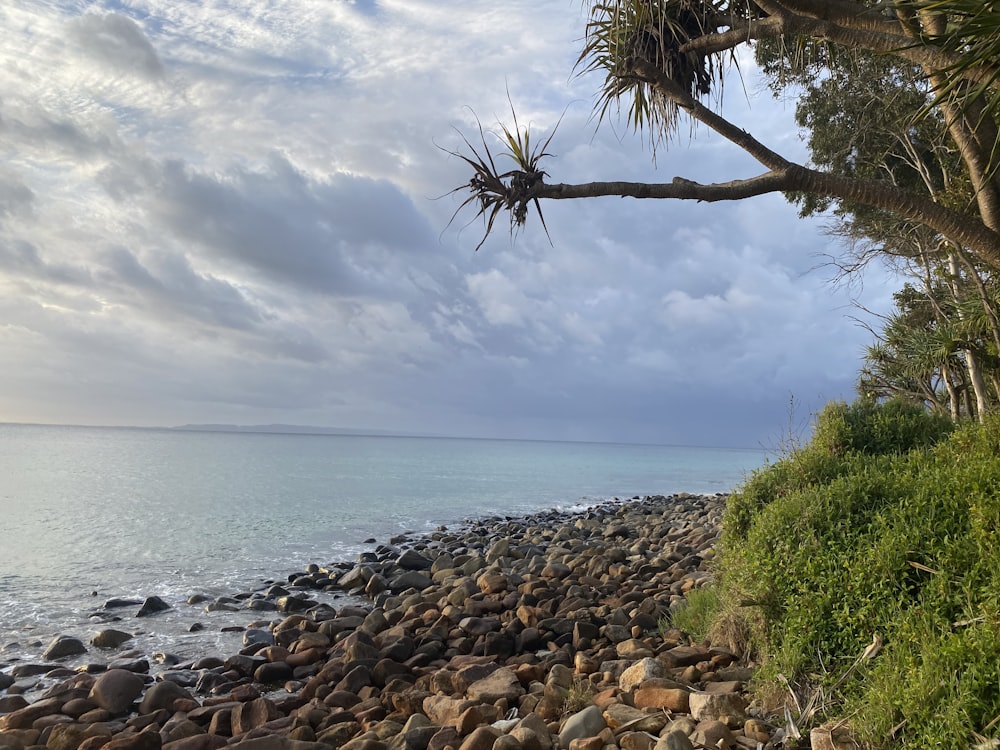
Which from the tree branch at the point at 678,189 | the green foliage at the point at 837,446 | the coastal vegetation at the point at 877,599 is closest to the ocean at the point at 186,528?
the green foliage at the point at 837,446

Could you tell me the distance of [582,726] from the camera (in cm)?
492

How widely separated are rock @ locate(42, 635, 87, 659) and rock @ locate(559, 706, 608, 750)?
7975 millimetres

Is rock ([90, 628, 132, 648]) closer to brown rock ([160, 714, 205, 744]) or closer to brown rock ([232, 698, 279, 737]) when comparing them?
brown rock ([160, 714, 205, 744])

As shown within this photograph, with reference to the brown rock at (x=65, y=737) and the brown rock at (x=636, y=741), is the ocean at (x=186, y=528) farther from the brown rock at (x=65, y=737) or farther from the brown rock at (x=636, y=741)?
the brown rock at (x=636, y=741)

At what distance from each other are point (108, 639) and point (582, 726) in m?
8.18

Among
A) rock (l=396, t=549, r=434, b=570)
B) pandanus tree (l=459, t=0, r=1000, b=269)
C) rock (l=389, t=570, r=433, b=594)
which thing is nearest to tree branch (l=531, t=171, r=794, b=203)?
pandanus tree (l=459, t=0, r=1000, b=269)

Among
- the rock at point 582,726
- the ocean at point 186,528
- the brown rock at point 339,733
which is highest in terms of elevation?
the rock at point 582,726

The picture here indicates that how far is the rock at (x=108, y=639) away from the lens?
32.4ft

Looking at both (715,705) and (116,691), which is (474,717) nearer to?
(715,705)

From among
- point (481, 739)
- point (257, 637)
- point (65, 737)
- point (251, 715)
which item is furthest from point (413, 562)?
point (481, 739)

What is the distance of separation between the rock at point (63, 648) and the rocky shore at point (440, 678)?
0.08ft

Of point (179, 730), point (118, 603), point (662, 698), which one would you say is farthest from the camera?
point (118, 603)

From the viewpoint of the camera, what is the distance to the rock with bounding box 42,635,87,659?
945 cm

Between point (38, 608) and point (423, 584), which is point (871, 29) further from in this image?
point (38, 608)
